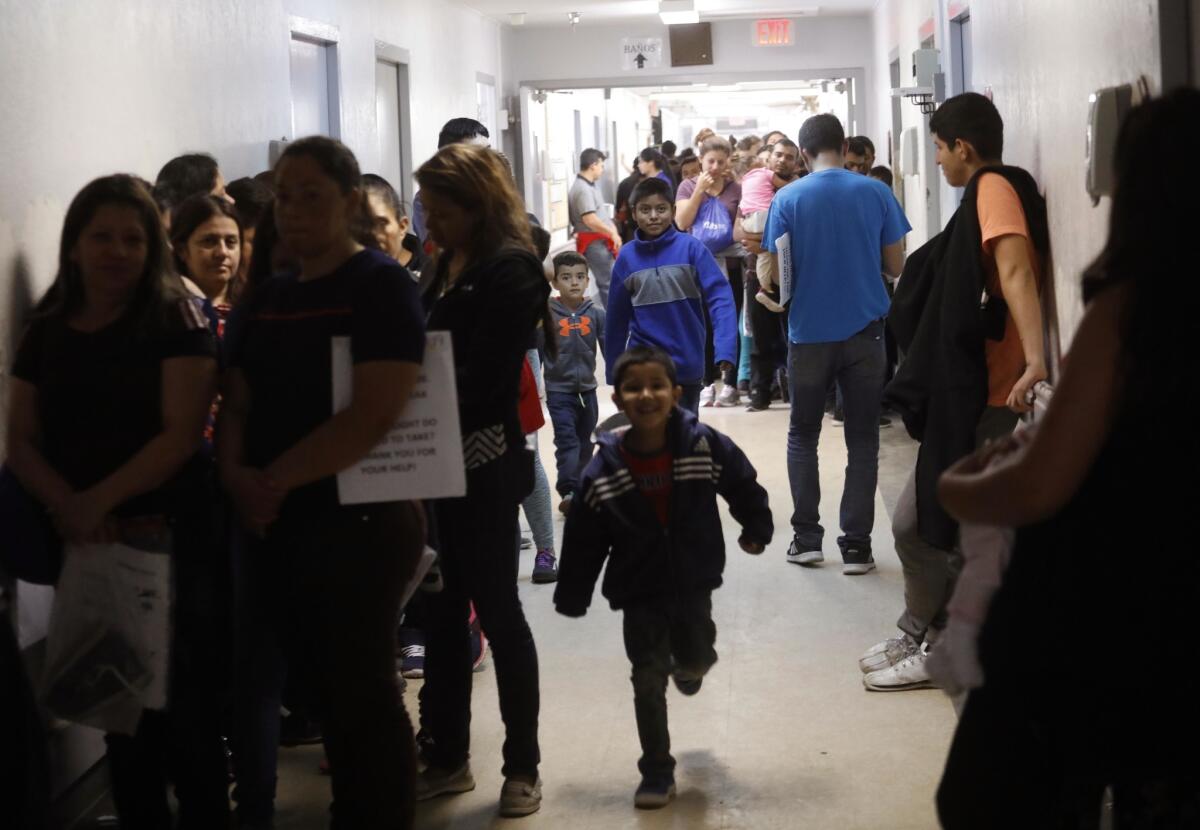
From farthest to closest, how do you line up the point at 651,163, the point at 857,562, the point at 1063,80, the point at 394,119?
1. the point at 651,163
2. the point at 394,119
3. the point at 857,562
4. the point at 1063,80

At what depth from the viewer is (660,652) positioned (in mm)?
3496

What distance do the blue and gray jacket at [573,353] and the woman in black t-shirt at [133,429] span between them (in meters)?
3.13

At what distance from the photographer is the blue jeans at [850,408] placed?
555 centimetres

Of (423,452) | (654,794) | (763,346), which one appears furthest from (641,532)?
(763,346)

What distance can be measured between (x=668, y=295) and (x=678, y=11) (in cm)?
743

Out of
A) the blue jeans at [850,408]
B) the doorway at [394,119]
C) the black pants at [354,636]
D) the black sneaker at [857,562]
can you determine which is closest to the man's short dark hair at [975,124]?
the blue jeans at [850,408]

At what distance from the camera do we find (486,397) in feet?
10.7

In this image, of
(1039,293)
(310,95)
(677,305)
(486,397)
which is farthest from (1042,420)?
(310,95)

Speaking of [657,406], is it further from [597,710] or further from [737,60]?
[737,60]

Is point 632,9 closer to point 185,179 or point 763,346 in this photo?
point 763,346

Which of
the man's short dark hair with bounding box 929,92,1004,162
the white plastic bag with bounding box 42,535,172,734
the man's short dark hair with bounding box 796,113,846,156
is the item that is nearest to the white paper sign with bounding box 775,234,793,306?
the man's short dark hair with bounding box 796,113,846,156

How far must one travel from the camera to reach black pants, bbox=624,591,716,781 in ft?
11.4

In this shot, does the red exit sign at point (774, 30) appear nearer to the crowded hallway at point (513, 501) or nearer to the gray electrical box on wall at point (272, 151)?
the gray electrical box on wall at point (272, 151)

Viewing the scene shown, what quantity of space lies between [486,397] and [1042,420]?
1.52m
